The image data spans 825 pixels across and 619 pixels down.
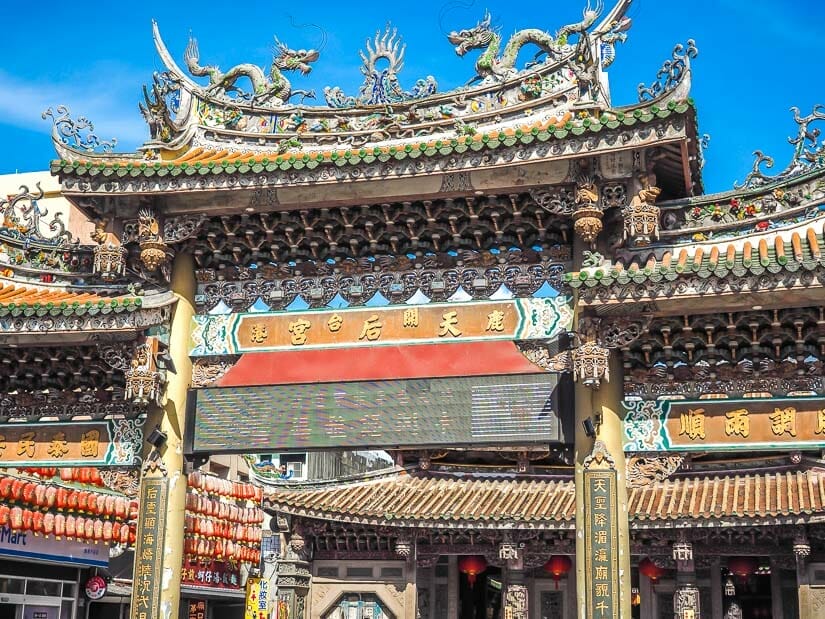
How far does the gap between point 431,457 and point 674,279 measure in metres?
13.9

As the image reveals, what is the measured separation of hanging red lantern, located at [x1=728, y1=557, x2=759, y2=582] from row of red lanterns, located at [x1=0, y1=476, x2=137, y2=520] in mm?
11535

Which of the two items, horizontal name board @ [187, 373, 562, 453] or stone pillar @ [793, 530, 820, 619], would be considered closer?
horizontal name board @ [187, 373, 562, 453]

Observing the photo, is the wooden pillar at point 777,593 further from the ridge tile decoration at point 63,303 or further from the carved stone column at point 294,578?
the ridge tile decoration at point 63,303

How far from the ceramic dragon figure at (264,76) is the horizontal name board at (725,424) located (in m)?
5.57

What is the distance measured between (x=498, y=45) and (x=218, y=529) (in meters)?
16.1

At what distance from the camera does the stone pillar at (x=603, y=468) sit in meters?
9.78

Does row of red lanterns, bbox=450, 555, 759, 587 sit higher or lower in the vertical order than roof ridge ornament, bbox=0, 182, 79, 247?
lower

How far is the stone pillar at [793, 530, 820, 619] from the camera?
18594 millimetres

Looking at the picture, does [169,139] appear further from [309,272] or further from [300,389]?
[300,389]

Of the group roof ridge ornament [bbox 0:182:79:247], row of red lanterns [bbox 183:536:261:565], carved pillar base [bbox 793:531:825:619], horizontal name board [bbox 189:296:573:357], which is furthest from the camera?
row of red lanterns [bbox 183:536:261:565]

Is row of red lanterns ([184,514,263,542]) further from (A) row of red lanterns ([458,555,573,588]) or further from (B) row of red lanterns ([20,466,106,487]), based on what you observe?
(A) row of red lanterns ([458,555,573,588])

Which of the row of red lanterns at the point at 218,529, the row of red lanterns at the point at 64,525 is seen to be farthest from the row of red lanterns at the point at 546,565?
the row of red lanterns at the point at 64,525

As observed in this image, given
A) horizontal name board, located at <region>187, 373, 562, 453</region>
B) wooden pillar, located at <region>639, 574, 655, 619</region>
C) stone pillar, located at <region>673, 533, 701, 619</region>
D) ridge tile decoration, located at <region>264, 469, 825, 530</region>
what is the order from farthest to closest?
wooden pillar, located at <region>639, 574, 655, 619</region>, stone pillar, located at <region>673, 533, 701, 619</region>, ridge tile decoration, located at <region>264, 469, 825, 530</region>, horizontal name board, located at <region>187, 373, 562, 453</region>

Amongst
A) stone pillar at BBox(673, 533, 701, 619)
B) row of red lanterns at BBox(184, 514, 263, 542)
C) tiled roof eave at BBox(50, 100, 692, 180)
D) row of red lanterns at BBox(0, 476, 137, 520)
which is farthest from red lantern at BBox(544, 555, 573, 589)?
tiled roof eave at BBox(50, 100, 692, 180)
